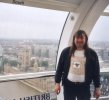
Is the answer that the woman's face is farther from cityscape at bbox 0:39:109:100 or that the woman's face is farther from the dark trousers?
cityscape at bbox 0:39:109:100

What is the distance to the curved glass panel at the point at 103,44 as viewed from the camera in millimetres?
6007

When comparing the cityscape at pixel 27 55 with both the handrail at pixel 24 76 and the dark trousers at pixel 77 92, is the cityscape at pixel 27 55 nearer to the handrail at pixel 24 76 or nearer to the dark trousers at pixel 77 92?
the handrail at pixel 24 76

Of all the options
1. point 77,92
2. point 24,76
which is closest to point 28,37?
point 24,76

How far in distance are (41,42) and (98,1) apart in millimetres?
1476

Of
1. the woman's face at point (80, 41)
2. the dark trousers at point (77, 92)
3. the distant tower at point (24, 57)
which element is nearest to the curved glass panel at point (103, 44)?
the distant tower at point (24, 57)

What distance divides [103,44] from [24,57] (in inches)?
80.6

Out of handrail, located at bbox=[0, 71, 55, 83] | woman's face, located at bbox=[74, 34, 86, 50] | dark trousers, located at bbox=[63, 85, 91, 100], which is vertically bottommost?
dark trousers, located at bbox=[63, 85, 91, 100]

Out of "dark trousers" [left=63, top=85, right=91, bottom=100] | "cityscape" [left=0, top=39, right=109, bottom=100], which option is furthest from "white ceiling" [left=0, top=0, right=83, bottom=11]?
"dark trousers" [left=63, top=85, right=91, bottom=100]

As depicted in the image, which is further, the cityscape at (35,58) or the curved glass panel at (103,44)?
the curved glass panel at (103,44)

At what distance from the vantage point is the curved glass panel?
6007 mm

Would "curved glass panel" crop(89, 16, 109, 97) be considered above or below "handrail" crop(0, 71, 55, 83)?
above

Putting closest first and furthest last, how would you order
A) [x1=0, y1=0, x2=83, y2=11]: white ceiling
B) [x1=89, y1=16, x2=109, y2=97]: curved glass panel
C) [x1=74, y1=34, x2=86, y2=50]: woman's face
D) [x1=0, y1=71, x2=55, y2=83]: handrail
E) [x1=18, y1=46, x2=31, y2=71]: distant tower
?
[x1=74, y1=34, x2=86, y2=50]: woman's face → [x1=0, y1=0, x2=83, y2=11]: white ceiling → [x1=0, y1=71, x2=55, y2=83]: handrail → [x1=18, y1=46, x2=31, y2=71]: distant tower → [x1=89, y1=16, x2=109, y2=97]: curved glass panel

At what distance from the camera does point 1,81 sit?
468 cm

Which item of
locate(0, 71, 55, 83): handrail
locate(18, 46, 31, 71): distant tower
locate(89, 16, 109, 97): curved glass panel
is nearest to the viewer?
locate(0, 71, 55, 83): handrail
